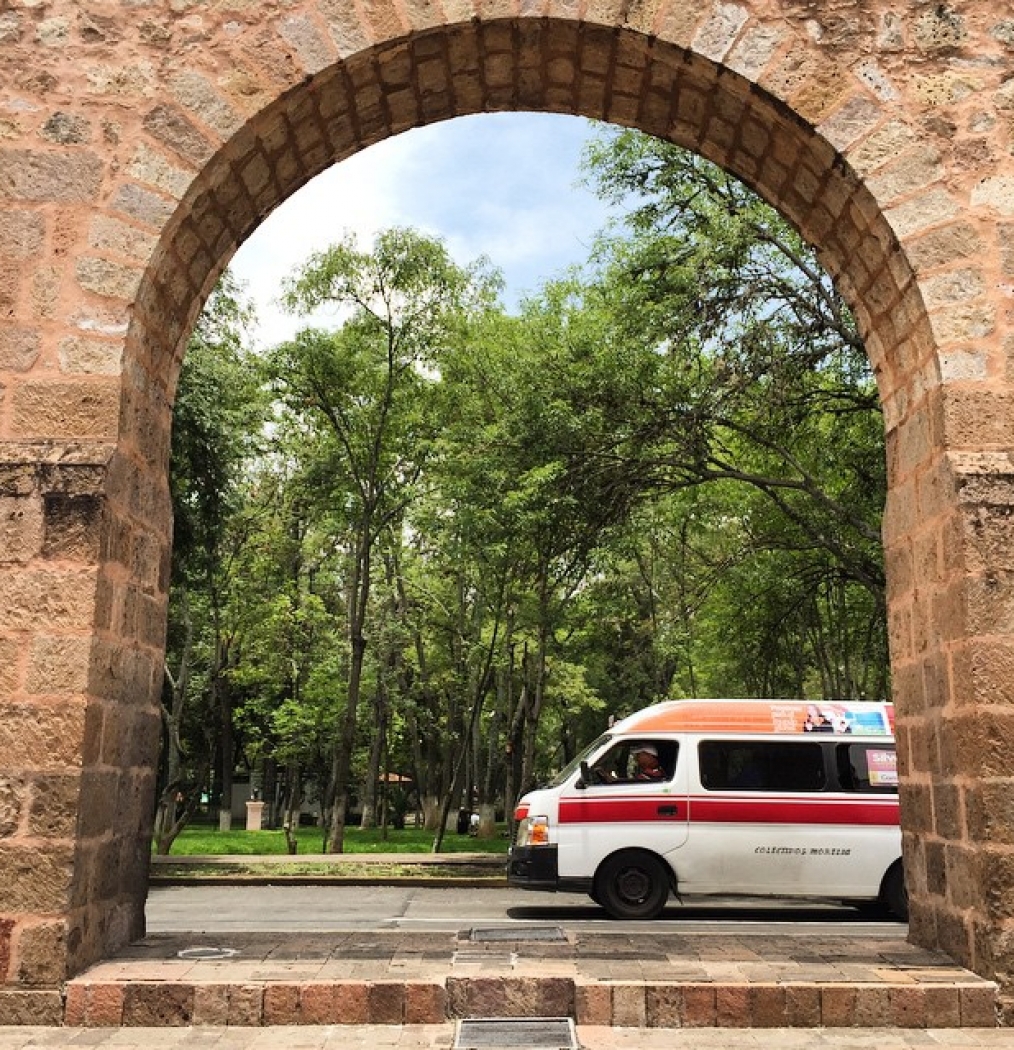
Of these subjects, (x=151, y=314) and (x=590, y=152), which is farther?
(x=590, y=152)

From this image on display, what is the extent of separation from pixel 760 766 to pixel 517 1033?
654 centimetres

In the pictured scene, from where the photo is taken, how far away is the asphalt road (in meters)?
9.79

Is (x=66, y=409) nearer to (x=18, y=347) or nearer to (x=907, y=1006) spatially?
(x=18, y=347)

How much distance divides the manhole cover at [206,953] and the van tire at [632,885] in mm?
5317

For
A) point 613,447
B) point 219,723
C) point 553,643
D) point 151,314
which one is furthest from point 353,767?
point 151,314

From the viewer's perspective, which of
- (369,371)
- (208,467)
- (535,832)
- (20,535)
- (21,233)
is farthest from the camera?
(369,371)

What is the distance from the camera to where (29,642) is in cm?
491

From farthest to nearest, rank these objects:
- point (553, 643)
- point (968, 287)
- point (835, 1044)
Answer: point (553, 643) < point (968, 287) < point (835, 1044)

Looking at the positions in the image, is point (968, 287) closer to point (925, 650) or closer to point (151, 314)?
point (925, 650)

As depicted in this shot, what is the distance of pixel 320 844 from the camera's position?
83.7ft

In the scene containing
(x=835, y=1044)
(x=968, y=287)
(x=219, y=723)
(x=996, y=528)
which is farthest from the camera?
(x=219, y=723)

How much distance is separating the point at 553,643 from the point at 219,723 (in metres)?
14.0

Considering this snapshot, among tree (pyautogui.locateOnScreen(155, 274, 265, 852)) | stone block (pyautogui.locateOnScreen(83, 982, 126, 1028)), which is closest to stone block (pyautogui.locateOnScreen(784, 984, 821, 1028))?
stone block (pyautogui.locateOnScreen(83, 982, 126, 1028))

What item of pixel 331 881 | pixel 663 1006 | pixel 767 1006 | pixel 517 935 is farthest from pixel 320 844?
pixel 767 1006
